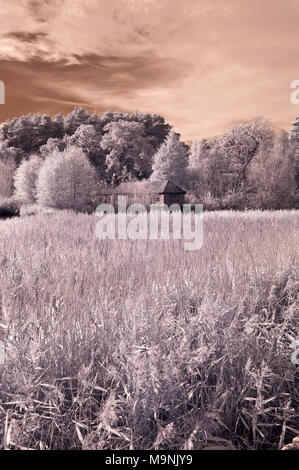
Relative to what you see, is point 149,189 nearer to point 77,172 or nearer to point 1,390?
point 77,172

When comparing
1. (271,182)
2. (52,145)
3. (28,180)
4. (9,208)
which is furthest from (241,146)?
(9,208)

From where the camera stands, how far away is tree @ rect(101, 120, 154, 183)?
4172 cm

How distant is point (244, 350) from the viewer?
9.07 ft

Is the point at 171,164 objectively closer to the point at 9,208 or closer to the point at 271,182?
the point at 271,182

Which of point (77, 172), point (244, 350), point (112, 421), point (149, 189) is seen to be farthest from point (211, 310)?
point (149, 189)

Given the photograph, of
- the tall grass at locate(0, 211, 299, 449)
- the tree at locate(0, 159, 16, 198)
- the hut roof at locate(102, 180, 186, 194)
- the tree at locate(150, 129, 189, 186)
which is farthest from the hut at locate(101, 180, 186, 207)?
the tall grass at locate(0, 211, 299, 449)

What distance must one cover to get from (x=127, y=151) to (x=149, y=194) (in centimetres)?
1323

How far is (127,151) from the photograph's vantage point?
140 feet

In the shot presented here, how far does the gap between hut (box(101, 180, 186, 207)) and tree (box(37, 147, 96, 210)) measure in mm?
2993

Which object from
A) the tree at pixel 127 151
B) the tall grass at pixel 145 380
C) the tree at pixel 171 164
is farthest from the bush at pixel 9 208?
the tall grass at pixel 145 380

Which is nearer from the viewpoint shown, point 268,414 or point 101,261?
point 268,414

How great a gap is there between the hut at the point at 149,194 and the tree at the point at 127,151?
8.91m

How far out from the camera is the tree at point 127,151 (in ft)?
137

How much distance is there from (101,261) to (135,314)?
2.60 m
